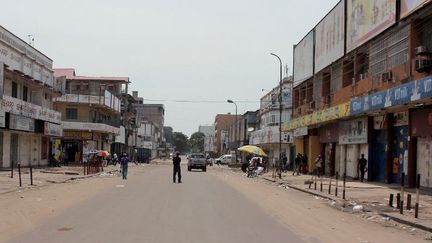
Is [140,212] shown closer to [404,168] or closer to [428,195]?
[428,195]

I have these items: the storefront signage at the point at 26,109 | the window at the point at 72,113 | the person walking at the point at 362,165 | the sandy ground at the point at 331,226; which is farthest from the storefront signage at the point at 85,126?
the sandy ground at the point at 331,226

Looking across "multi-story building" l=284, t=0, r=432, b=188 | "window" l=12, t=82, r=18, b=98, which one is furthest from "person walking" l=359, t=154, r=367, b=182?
"window" l=12, t=82, r=18, b=98

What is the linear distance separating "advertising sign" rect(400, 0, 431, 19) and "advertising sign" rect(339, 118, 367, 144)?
31.1 ft

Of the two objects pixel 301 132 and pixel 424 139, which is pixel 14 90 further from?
pixel 424 139

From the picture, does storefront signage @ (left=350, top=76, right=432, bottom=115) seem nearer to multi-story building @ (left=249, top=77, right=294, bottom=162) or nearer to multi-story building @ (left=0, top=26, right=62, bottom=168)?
multi-story building @ (left=0, top=26, right=62, bottom=168)

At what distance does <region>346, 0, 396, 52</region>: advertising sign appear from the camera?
31.1 metres

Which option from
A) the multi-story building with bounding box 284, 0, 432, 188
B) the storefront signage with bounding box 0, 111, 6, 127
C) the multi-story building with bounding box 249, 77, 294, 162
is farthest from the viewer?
the multi-story building with bounding box 249, 77, 294, 162

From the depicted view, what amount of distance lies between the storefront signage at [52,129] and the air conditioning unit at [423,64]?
3342 centimetres

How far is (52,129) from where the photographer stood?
52.7 meters

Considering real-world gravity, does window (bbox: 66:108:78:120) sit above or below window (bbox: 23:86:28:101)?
below

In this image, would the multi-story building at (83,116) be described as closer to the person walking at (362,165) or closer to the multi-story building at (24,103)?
the multi-story building at (24,103)

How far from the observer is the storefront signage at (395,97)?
22.8 meters

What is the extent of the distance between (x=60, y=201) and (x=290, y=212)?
7.39m

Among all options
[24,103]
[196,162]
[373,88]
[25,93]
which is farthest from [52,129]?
[373,88]
